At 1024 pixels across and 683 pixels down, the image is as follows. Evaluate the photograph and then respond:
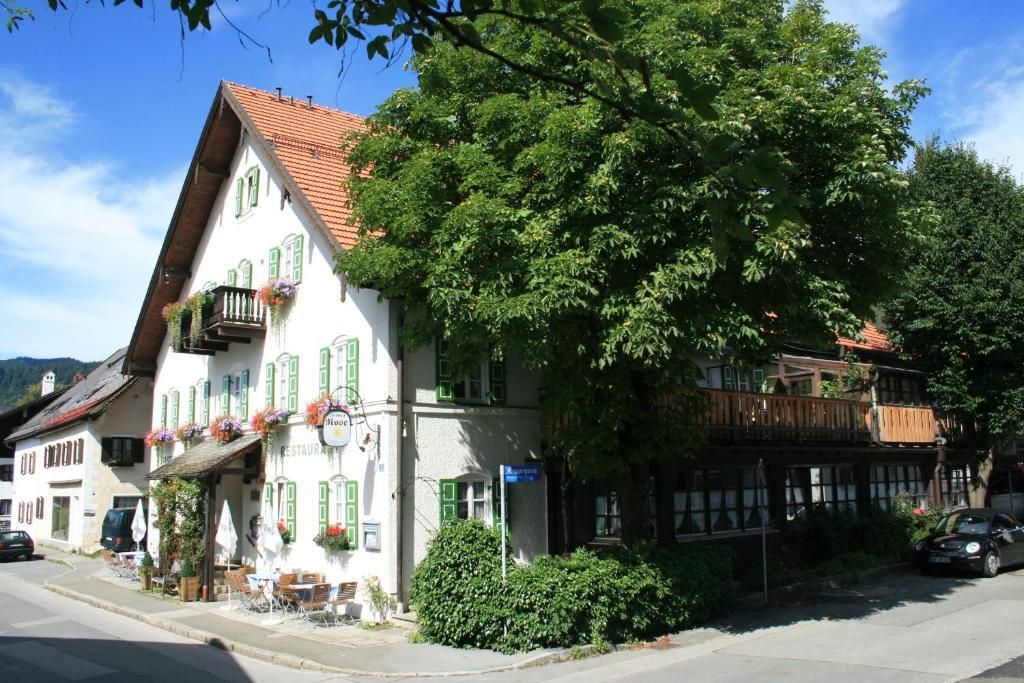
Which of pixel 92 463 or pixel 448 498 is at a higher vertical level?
pixel 92 463

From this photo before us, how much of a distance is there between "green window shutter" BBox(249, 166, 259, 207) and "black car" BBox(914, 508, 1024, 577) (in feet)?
58.3

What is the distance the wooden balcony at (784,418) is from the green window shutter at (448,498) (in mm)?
5335

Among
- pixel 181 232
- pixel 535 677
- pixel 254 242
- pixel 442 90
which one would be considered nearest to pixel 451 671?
pixel 535 677

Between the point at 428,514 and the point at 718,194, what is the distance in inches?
487

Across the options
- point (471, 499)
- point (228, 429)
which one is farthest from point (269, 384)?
point (471, 499)

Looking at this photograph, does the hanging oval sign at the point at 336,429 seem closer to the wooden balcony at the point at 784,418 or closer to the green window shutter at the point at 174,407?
the wooden balcony at the point at 784,418

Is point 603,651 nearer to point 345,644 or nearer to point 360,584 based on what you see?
point 345,644

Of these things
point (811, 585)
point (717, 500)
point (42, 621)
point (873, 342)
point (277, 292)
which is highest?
point (277, 292)

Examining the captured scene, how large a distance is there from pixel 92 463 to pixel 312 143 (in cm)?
1758

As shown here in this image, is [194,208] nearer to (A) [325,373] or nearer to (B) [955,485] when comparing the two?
(A) [325,373]

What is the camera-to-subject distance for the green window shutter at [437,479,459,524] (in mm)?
15641

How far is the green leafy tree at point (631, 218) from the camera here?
11453 millimetres

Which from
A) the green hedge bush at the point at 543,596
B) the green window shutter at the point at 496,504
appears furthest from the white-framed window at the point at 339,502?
the green hedge bush at the point at 543,596

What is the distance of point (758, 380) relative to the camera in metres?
22.6
